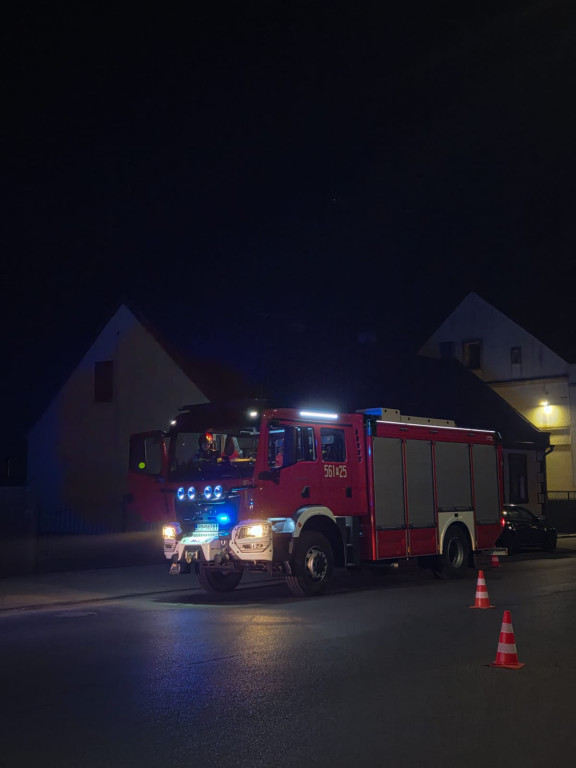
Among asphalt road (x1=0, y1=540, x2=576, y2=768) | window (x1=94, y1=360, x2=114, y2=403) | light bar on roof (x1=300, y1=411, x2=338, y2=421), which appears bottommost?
asphalt road (x1=0, y1=540, x2=576, y2=768)

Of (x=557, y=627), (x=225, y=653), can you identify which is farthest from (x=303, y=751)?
(x=557, y=627)

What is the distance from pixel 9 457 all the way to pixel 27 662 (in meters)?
27.9

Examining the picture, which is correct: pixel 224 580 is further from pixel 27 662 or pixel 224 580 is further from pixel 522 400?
pixel 522 400

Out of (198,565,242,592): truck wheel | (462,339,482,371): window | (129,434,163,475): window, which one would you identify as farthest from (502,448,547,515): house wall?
(129,434,163,475): window

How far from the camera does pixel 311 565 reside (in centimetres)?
1436

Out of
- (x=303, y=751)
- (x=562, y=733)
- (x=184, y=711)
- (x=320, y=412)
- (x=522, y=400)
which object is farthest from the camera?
(x=522, y=400)

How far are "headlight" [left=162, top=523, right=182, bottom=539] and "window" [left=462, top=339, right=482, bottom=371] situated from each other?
29.3 metres

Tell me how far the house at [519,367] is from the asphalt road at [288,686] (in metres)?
26.1

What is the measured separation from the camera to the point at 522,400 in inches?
1570

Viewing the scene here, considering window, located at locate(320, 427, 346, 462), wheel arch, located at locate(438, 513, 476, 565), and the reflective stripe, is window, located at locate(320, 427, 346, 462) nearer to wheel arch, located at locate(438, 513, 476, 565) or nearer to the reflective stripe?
wheel arch, located at locate(438, 513, 476, 565)

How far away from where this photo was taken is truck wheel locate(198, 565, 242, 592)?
15.4 metres

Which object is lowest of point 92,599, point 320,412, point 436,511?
point 92,599

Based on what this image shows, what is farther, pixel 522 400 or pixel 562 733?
pixel 522 400

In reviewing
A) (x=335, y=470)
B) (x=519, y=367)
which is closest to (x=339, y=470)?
(x=335, y=470)
